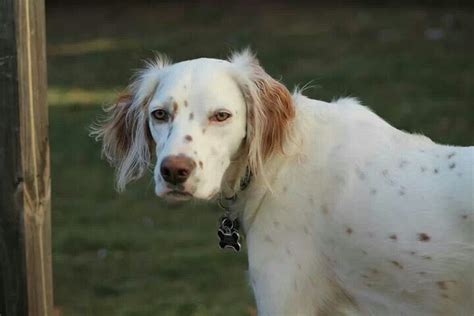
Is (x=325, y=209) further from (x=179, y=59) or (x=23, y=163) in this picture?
(x=179, y=59)

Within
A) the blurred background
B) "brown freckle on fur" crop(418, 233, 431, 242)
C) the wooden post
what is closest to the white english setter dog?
"brown freckle on fur" crop(418, 233, 431, 242)

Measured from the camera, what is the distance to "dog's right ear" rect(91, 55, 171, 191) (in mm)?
4176

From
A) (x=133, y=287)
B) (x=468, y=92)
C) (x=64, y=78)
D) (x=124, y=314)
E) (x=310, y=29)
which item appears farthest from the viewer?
(x=310, y=29)

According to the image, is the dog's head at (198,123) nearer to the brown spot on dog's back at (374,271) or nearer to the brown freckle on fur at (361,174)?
the brown freckle on fur at (361,174)

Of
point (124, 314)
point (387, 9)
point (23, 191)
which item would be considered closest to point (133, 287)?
point (124, 314)

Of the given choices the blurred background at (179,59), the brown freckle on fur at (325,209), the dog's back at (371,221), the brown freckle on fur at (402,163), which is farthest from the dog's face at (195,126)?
the blurred background at (179,59)

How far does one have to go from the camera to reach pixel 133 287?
654 cm

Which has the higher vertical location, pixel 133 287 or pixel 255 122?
pixel 255 122

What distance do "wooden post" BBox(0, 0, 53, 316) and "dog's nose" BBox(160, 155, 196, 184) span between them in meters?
0.63

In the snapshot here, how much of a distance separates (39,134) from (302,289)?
113cm

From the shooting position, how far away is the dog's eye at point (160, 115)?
13.0ft

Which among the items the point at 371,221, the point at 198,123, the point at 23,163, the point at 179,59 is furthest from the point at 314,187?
the point at 179,59

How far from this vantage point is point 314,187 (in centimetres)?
403

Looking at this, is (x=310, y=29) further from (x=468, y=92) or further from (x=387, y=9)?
(x=468, y=92)
